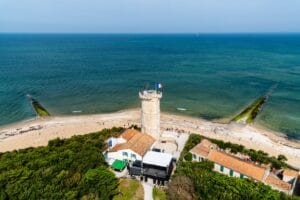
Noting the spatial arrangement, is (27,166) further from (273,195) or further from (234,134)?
(234,134)

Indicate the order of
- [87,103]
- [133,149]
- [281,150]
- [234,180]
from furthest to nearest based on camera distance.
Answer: [87,103] → [281,150] → [133,149] → [234,180]

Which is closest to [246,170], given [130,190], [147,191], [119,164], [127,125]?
[147,191]

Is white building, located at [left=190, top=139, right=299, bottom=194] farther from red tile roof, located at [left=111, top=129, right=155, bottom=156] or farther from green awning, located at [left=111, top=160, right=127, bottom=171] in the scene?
green awning, located at [left=111, top=160, right=127, bottom=171]

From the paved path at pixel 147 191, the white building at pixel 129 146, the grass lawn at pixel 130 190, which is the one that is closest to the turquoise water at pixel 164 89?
the white building at pixel 129 146

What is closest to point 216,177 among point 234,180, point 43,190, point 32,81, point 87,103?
point 234,180

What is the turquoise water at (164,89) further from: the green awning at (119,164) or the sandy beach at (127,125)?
the green awning at (119,164)

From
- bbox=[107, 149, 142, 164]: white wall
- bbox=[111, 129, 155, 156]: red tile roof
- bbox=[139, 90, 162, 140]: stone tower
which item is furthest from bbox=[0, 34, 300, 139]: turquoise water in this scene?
bbox=[107, 149, 142, 164]: white wall
